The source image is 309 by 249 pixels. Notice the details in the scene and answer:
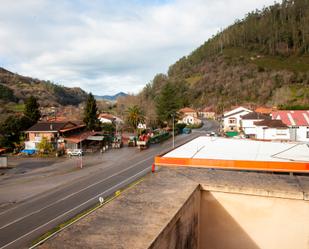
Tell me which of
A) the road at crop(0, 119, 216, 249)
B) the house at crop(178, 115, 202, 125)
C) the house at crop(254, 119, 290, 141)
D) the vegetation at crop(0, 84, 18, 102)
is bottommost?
the road at crop(0, 119, 216, 249)

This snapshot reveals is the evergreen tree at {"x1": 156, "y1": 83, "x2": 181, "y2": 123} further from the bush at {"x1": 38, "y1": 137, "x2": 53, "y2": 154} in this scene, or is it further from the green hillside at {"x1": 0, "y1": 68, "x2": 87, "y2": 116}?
the green hillside at {"x1": 0, "y1": 68, "x2": 87, "y2": 116}

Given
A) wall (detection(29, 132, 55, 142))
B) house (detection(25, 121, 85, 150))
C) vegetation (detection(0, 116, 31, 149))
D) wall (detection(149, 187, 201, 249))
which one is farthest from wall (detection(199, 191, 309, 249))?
vegetation (detection(0, 116, 31, 149))

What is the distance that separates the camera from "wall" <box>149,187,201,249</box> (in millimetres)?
4312

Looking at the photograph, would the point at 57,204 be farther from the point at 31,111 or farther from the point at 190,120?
the point at 190,120

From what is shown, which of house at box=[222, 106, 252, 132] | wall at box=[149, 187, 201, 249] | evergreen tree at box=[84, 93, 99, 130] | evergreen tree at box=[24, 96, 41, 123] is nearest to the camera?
wall at box=[149, 187, 201, 249]

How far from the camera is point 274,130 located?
37031 mm

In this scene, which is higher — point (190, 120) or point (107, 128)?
point (190, 120)

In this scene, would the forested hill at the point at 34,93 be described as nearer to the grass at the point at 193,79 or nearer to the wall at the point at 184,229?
the grass at the point at 193,79

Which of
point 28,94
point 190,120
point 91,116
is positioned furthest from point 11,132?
point 28,94

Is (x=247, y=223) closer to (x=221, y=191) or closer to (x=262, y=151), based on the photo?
(x=221, y=191)

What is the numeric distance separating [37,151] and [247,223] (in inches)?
1466

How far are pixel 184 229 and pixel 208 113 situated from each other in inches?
3835

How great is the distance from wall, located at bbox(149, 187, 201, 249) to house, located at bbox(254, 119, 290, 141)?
3367 cm

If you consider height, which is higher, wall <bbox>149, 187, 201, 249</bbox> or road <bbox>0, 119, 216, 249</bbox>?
wall <bbox>149, 187, 201, 249</bbox>
